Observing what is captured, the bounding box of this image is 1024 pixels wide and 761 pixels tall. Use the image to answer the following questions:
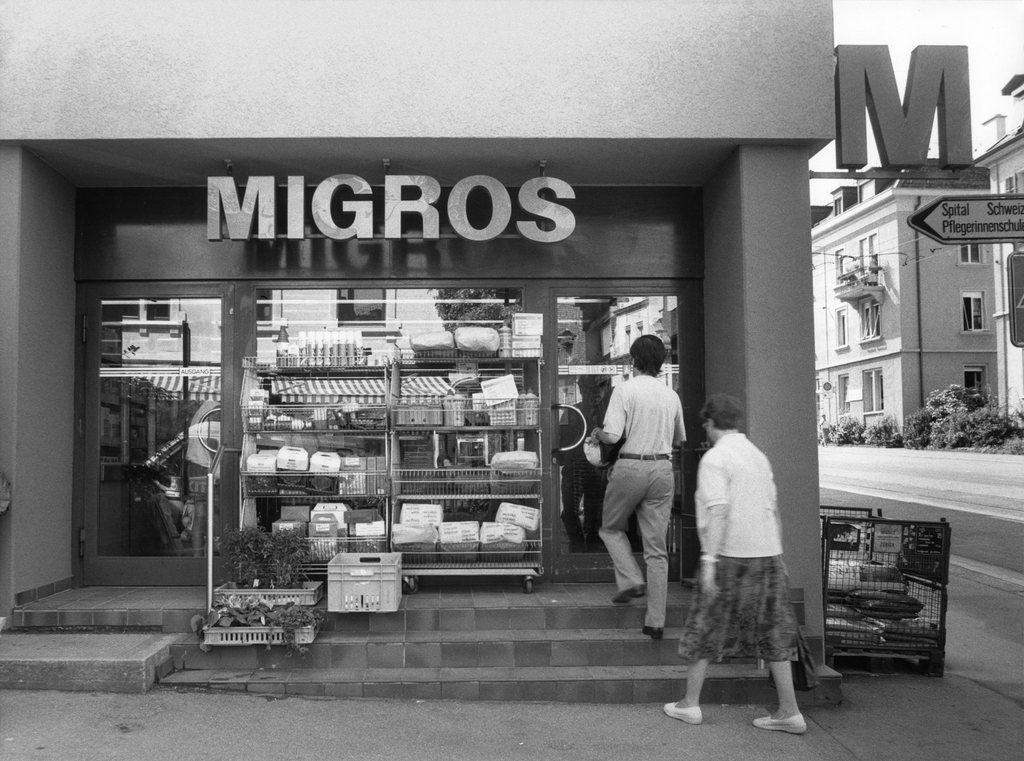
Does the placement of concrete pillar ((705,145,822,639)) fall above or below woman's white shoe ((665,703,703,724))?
above

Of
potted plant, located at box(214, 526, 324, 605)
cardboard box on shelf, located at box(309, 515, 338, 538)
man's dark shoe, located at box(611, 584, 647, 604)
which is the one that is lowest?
man's dark shoe, located at box(611, 584, 647, 604)

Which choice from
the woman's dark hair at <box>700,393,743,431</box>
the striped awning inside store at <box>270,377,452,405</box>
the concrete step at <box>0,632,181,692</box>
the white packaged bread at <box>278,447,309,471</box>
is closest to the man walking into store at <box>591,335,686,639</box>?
the woman's dark hair at <box>700,393,743,431</box>

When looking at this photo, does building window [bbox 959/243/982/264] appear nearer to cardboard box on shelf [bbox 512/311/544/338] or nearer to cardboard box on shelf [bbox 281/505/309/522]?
cardboard box on shelf [bbox 512/311/544/338]

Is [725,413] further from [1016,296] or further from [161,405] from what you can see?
[161,405]

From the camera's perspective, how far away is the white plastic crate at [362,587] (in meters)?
5.95

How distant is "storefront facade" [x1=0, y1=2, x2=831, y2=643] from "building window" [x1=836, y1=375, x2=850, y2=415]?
41.5m

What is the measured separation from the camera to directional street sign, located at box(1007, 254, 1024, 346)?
5102 millimetres

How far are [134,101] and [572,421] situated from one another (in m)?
4.27

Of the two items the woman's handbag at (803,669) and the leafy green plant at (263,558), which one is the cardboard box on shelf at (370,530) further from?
the woman's handbag at (803,669)

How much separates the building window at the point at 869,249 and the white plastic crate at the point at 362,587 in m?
41.2

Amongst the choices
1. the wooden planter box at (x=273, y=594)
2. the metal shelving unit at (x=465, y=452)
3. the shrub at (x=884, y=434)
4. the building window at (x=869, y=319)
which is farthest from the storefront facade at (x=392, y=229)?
the building window at (x=869, y=319)

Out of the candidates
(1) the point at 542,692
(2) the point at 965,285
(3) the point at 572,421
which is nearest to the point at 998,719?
(1) the point at 542,692

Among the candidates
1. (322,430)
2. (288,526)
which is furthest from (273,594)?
(322,430)

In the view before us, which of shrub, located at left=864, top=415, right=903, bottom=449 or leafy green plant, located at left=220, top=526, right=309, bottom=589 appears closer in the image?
leafy green plant, located at left=220, top=526, right=309, bottom=589
